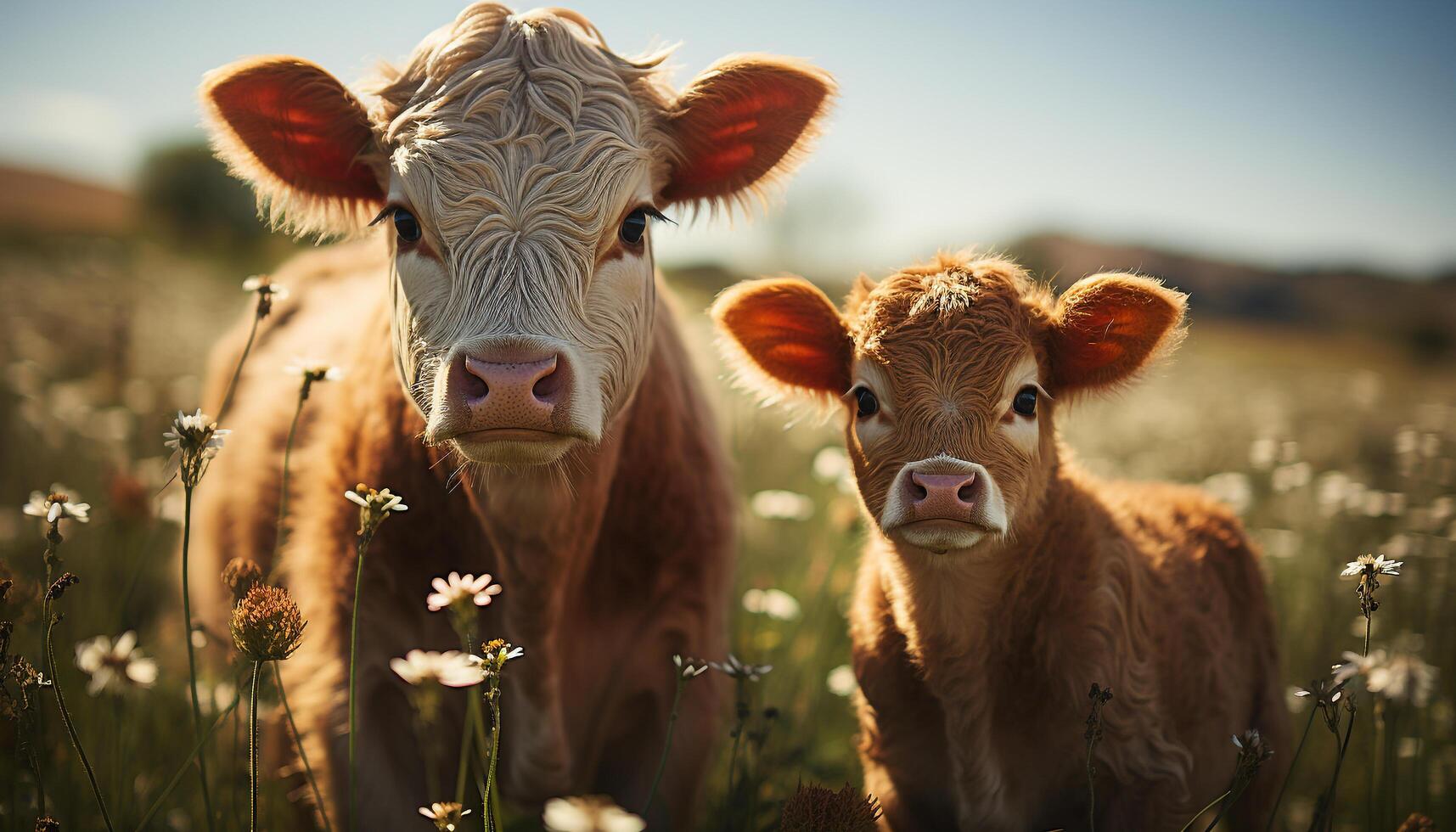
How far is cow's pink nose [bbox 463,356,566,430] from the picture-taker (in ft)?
7.79

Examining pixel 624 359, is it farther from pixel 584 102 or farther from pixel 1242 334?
pixel 1242 334

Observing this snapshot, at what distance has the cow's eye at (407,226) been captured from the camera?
Answer: 294cm

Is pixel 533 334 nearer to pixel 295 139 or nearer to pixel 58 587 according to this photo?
pixel 58 587

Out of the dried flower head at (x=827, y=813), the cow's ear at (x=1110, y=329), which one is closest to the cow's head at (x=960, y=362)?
the cow's ear at (x=1110, y=329)

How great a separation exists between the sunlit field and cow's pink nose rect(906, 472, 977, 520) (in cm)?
72

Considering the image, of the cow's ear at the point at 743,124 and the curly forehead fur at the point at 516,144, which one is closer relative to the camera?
the curly forehead fur at the point at 516,144

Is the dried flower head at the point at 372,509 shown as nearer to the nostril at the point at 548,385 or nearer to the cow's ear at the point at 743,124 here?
the nostril at the point at 548,385

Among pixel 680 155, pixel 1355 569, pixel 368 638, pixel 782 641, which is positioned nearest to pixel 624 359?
pixel 680 155

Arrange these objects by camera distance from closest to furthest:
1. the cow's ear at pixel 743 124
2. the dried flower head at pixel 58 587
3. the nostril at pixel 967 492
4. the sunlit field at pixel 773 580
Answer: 1. the dried flower head at pixel 58 587
2. the nostril at pixel 967 492
3. the sunlit field at pixel 773 580
4. the cow's ear at pixel 743 124

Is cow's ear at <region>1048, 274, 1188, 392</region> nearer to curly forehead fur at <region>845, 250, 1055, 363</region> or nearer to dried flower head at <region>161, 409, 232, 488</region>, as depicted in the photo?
curly forehead fur at <region>845, 250, 1055, 363</region>

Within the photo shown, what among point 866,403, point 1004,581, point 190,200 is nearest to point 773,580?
point 1004,581

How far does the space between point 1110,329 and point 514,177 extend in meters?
1.88

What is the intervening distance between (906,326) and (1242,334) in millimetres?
23801

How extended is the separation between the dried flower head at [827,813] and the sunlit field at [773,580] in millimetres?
305
